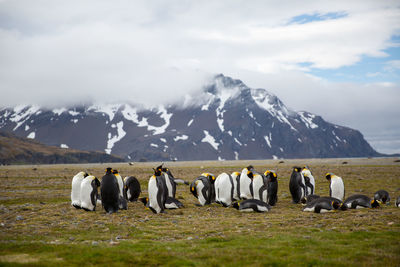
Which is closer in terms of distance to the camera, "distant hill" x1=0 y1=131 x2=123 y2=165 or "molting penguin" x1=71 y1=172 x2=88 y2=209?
"molting penguin" x1=71 y1=172 x2=88 y2=209

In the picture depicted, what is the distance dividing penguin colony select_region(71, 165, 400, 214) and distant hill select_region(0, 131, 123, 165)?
125 meters

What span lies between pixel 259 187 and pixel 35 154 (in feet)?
485

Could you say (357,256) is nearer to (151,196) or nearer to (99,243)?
(99,243)

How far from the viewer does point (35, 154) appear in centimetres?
14762

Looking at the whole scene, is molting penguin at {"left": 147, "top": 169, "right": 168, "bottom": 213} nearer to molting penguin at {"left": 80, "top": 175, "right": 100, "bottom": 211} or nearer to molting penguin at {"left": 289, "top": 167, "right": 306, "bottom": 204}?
molting penguin at {"left": 80, "top": 175, "right": 100, "bottom": 211}

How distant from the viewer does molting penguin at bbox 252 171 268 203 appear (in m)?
18.0

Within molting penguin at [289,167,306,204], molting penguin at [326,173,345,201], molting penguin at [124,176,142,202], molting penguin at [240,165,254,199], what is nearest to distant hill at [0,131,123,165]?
molting penguin at [124,176,142,202]

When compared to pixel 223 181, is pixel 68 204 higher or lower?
lower

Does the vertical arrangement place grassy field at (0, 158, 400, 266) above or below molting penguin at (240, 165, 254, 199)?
below

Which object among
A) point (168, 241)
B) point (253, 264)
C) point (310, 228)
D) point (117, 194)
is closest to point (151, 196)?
point (117, 194)

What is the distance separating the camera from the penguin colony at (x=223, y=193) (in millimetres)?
15203

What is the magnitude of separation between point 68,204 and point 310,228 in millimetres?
12409

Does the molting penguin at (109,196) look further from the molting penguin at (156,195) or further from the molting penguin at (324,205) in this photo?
the molting penguin at (324,205)

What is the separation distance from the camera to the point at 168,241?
31.1 ft
